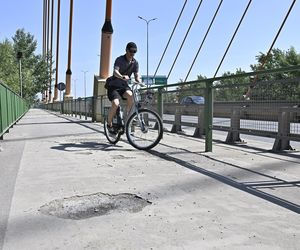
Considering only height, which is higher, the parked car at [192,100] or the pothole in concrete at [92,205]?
the parked car at [192,100]

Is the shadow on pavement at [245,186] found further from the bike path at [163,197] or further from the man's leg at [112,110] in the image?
the man's leg at [112,110]

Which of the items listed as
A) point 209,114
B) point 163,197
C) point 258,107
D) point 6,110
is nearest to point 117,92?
point 209,114

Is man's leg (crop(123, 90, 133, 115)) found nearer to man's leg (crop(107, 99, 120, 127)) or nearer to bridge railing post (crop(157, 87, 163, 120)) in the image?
man's leg (crop(107, 99, 120, 127))

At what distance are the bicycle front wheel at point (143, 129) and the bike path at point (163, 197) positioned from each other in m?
0.32

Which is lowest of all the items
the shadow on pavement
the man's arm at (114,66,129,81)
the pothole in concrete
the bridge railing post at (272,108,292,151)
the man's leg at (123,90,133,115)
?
the pothole in concrete

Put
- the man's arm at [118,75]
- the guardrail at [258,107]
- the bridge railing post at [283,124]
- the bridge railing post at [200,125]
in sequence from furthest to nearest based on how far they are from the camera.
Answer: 1. the bridge railing post at [200,125]
2. the man's arm at [118,75]
3. the bridge railing post at [283,124]
4. the guardrail at [258,107]

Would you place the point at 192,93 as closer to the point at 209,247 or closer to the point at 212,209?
the point at 212,209

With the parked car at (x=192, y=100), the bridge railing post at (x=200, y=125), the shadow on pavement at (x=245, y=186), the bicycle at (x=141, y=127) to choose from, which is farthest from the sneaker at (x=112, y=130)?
the bridge railing post at (x=200, y=125)

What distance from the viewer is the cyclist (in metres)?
7.50

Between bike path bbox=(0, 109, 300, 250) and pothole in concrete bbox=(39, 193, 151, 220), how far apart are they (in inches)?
2.7

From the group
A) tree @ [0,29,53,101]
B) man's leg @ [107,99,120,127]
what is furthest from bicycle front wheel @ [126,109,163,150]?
tree @ [0,29,53,101]

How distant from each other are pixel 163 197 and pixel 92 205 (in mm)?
639

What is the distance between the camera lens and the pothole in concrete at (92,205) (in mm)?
3523

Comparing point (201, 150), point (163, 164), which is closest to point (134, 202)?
point (163, 164)
